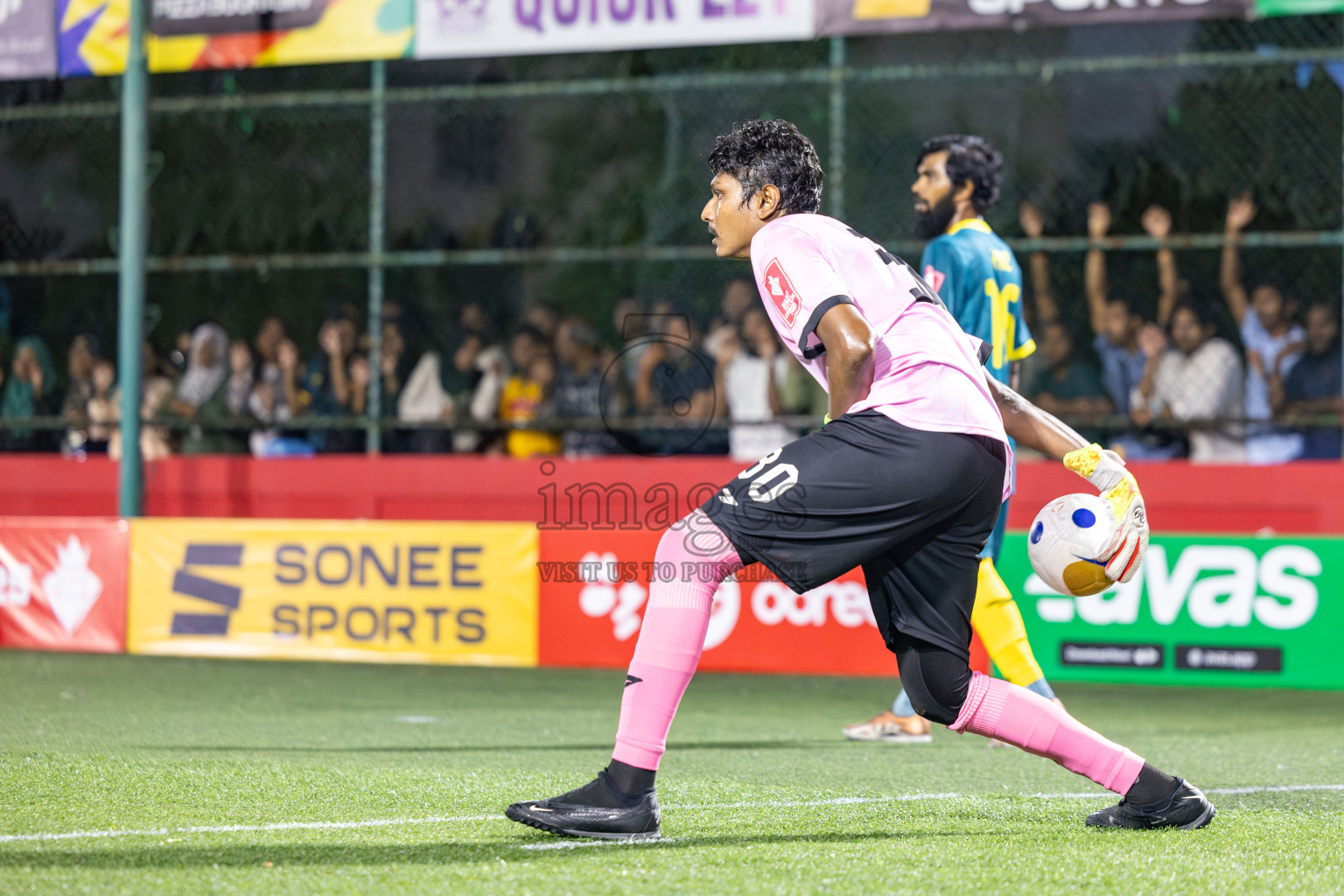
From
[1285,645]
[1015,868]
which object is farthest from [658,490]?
[1015,868]

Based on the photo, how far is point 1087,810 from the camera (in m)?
5.18

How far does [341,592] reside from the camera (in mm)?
10523

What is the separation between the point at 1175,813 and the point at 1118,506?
83 cm

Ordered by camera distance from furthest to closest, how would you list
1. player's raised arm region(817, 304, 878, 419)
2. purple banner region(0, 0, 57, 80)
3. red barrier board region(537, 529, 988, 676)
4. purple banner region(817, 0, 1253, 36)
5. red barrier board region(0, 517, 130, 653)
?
1. purple banner region(0, 0, 57, 80)
2. purple banner region(817, 0, 1253, 36)
3. red barrier board region(0, 517, 130, 653)
4. red barrier board region(537, 529, 988, 676)
5. player's raised arm region(817, 304, 878, 419)

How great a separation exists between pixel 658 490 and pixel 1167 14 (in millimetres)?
4477

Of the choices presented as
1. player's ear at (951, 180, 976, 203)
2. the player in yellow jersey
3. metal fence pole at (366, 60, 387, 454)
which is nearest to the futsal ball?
the player in yellow jersey

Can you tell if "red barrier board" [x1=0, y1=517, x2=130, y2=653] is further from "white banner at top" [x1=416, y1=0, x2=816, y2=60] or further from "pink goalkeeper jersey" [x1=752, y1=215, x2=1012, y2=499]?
"pink goalkeeper jersey" [x1=752, y1=215, x2=1012, y2=499]

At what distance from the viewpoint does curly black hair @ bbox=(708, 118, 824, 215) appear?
4570 millimetres

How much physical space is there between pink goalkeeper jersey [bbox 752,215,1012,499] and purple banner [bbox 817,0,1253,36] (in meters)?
7.50

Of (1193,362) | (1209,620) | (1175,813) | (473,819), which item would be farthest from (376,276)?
(1175,813)

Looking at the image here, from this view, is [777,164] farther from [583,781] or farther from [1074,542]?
[583,781]

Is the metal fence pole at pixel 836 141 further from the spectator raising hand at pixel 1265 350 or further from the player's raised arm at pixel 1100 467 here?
the player's raised arm at pixel 1100 467

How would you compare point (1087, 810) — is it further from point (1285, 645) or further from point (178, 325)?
point (178, 325)

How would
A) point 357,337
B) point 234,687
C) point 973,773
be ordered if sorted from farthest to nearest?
point 357,337, point 234,687, point 973,773
